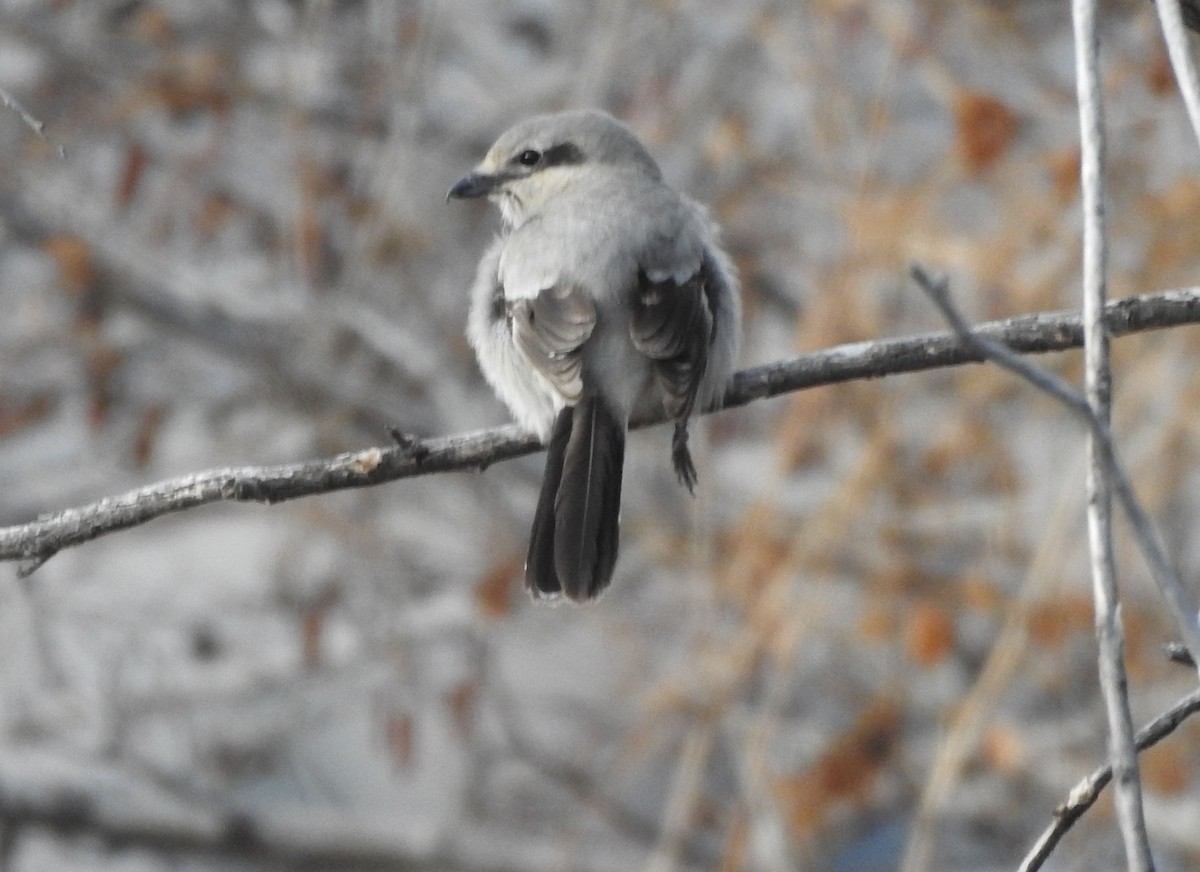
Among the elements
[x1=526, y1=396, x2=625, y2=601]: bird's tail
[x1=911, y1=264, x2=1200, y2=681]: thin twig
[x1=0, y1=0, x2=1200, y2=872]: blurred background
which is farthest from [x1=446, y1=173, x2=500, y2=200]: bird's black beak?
[x1=911, y1=264, x2=1200, y2=681]: thin twig

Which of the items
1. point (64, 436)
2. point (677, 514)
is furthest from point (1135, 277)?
point (64, 436)

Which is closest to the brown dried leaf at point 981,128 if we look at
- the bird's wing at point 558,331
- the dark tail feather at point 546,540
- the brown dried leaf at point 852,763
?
the brown dried leaf at point 852,763

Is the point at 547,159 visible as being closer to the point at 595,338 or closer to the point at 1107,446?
the point at 595,338

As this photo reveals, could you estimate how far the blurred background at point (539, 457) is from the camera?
5.64 meters

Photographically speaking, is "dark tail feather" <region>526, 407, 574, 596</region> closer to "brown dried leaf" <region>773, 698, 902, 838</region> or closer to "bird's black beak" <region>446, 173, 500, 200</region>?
"bird's black beak" <region>446, 173, 500, 200</region>

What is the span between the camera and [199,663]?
23.2 ft

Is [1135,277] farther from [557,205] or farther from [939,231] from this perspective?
[557,205]

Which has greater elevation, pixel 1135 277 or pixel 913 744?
pixel 1135 277

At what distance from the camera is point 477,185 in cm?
372

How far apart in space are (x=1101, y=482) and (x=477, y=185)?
2.48m

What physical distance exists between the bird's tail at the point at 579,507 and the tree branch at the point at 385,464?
13.9 inches

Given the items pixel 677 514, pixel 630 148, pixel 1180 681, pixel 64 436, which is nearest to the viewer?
pixel 630 148

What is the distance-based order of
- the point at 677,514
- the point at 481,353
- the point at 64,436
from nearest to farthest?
1. the point at 481,353
2. the point at 677,514
3. the point at 64,436

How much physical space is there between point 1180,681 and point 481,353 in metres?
3.36
